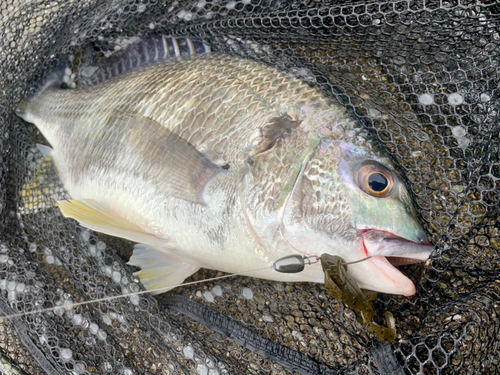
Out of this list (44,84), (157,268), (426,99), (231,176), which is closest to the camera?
(231,176)

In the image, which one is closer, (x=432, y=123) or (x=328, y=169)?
(x=328, y=169)

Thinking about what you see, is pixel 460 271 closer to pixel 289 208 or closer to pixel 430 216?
pixel 430 216

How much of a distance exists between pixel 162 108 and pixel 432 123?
4.31ft

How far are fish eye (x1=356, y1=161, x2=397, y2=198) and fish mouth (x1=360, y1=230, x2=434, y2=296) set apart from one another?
0.15 meters

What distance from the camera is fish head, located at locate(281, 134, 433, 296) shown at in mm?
1346

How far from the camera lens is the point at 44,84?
2.44 m

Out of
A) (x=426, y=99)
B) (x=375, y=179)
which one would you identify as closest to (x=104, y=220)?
(x=375, y=179)

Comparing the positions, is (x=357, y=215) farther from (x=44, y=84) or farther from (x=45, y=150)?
(x=44, y=84)

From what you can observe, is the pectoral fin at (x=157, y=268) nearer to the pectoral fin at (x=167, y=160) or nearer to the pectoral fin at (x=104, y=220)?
the pectoral fin at (x=104, y=220)

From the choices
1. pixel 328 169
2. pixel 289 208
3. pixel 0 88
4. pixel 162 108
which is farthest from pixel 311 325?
pixel 0 88

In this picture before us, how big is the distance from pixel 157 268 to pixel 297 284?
2.42 feet

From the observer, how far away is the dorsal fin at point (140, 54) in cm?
222

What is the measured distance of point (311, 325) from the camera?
1.81 metres

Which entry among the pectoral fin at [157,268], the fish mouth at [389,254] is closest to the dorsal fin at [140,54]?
the pectoral fin at [157,268]
